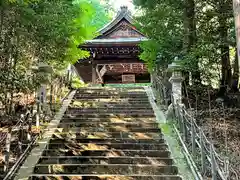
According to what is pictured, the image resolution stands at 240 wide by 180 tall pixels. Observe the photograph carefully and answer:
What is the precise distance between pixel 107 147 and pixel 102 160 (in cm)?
66

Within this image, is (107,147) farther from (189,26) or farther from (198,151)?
(189,26)

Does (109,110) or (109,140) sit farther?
(109,110)

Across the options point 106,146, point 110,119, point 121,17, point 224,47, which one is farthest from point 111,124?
point 121,17

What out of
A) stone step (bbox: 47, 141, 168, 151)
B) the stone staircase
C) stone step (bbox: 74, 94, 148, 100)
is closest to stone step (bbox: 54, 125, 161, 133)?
the stone staircase

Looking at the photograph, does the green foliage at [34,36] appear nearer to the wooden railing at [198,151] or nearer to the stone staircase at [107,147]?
the stone staircase at [107,147]

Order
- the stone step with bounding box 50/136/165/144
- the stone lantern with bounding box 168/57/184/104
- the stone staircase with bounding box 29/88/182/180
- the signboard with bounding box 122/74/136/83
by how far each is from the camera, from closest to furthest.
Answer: the stone staircase with bounding box 29/88/182/180 → the stone step with bounding box 50/136/165/144 → the stone lantern with bounding box 168/57/184/104 → the signboard with bounding box 122/74/136/83

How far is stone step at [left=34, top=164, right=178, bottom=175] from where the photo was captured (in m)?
6.28

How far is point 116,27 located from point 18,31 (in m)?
10.7

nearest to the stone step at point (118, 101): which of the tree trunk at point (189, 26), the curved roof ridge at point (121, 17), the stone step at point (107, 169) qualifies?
the tree trunk at point (189, 26)

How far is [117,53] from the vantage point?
1803 cm

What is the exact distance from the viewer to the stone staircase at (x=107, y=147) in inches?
247

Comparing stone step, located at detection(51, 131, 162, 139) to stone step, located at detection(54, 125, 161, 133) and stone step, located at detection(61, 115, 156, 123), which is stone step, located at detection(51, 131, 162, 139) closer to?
stone step, located at detection(54, 125, 161, 133)

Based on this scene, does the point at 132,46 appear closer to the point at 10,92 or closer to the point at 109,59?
the point at 109,59

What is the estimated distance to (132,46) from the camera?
16828 mm
